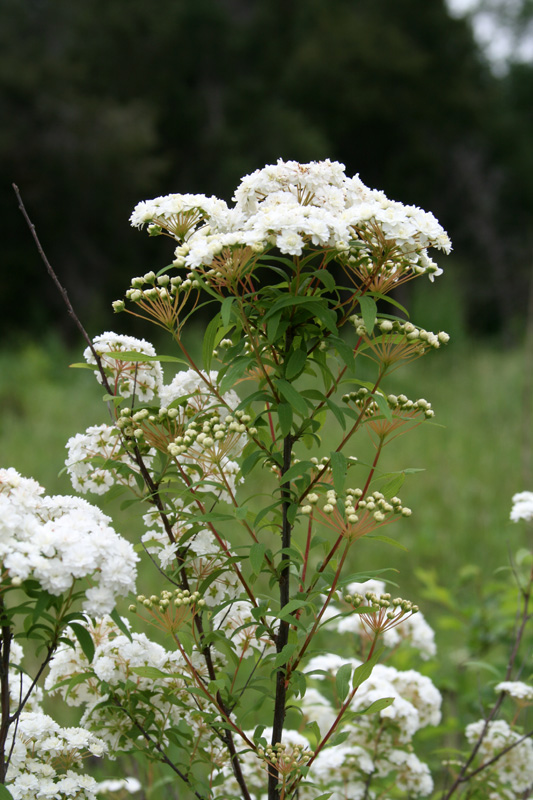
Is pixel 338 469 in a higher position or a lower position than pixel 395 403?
lower

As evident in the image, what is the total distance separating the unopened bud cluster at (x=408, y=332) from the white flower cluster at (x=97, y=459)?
506mm

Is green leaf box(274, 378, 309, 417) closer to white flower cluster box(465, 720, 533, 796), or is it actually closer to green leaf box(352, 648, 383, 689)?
green leaf box(352, 648, 383, 689)

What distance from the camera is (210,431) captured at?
1394 mm

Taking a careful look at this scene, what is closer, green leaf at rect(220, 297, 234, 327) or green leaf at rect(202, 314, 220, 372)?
green leaf at rect(220, 297, 234, 327)

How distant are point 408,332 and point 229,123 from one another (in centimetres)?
1644

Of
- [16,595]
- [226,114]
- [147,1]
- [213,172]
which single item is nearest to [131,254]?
[213,172]

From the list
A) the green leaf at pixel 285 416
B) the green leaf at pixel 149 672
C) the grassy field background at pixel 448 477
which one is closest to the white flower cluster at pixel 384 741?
the grassy field background at pixel 448 477

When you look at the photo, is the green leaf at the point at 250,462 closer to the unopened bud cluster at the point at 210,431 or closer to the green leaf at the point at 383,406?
the unopened bud cluster at the point at 210,431

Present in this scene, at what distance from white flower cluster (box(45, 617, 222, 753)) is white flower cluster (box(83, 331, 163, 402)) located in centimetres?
47

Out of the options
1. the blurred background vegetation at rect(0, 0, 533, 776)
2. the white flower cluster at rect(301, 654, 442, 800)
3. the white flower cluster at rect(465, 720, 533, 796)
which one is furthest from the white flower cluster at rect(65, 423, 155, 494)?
the blurred background vegetation at rect(0, 0, 533, 776)

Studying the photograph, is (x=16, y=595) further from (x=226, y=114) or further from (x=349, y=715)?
(x=226, y=114)

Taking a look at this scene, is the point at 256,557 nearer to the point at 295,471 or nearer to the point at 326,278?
the point at 295,471

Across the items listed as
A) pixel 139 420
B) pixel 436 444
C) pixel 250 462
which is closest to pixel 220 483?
pixel 250 462

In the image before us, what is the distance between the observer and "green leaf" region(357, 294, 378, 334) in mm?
1255
